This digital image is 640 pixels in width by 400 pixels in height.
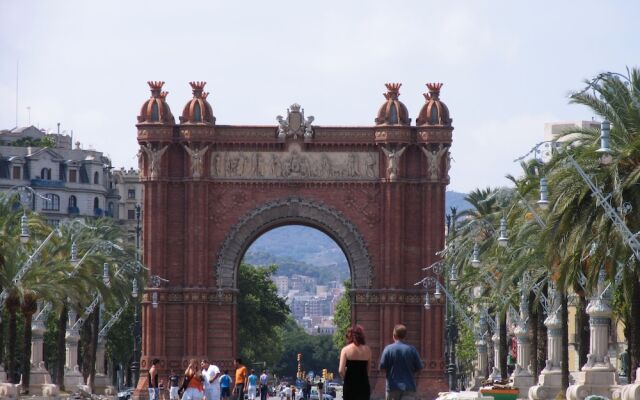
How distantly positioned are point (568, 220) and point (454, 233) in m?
46.3

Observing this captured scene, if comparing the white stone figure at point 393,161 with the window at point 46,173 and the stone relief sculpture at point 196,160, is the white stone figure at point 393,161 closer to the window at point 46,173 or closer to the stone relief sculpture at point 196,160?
the stone relief sculpture at point 196,160

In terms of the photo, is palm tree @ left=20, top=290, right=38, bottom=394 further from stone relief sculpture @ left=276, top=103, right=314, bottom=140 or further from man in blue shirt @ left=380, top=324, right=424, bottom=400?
man in blue shirt @ left=380, top=324, right=424, bottom=400

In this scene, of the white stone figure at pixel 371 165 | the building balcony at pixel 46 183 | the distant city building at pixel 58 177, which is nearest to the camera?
the white stone figure at pixel 371 165

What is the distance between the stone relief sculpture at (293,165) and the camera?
94188 mm

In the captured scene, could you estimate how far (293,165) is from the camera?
9419 centimetres

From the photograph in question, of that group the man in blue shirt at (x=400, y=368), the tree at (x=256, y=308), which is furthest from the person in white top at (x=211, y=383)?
the tree at (x=256, y=308)

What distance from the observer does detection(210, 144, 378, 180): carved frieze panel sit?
3708 inches

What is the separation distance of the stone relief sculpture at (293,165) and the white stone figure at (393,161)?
126 centimetres

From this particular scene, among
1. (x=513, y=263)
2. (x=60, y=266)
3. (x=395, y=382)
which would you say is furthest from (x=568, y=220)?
(x=60, y=266)

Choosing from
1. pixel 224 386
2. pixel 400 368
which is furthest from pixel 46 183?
pixel 400 368

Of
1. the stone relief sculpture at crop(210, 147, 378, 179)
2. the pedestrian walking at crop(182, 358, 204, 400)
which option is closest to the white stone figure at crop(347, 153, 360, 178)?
the stone relief sculpture at crop(210, 147, 378, 179)

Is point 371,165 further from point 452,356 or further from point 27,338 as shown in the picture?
point 27,338

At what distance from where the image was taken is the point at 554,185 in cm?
5016

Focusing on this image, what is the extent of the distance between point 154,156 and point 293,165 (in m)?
7.34
